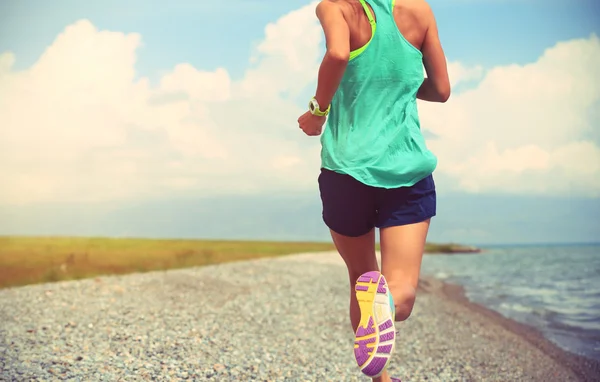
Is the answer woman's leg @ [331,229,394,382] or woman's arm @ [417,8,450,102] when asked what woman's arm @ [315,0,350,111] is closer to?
woman's arm @ [417,8,450,102]

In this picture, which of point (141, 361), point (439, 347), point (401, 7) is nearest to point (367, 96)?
point (401, 7)

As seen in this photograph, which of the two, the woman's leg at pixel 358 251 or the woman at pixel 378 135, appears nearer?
the woman at pixel 378 135

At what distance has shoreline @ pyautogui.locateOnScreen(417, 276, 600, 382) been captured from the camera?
8.67 m

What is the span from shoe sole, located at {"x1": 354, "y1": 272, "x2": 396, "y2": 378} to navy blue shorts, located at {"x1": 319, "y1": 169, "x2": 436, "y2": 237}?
0.34m

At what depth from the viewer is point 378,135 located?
2945 mm

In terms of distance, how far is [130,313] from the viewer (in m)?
9.32

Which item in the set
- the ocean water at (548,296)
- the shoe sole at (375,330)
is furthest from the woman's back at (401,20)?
the ocean water at (548,296)

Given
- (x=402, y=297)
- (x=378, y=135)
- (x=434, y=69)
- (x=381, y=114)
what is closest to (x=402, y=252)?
(x=402, y=297)

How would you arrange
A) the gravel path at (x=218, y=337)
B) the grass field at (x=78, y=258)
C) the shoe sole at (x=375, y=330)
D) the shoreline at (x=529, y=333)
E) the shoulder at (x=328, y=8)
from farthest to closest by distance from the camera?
the grass field at (x=78, y=258) < the shoreline at (x=529, y=333) < the gravel path at (x=218, y=337) < the shoulder at (x=328, y=8) < the shoe sole at (x=375, y=330)

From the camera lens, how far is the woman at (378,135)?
2.85 m

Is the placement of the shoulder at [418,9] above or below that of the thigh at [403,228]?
above

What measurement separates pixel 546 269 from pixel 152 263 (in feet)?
59.3

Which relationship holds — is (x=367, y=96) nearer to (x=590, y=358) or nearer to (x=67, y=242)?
(x=590, y=358)

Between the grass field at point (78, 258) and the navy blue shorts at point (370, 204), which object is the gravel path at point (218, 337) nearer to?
the grass field at point (78, 258)
